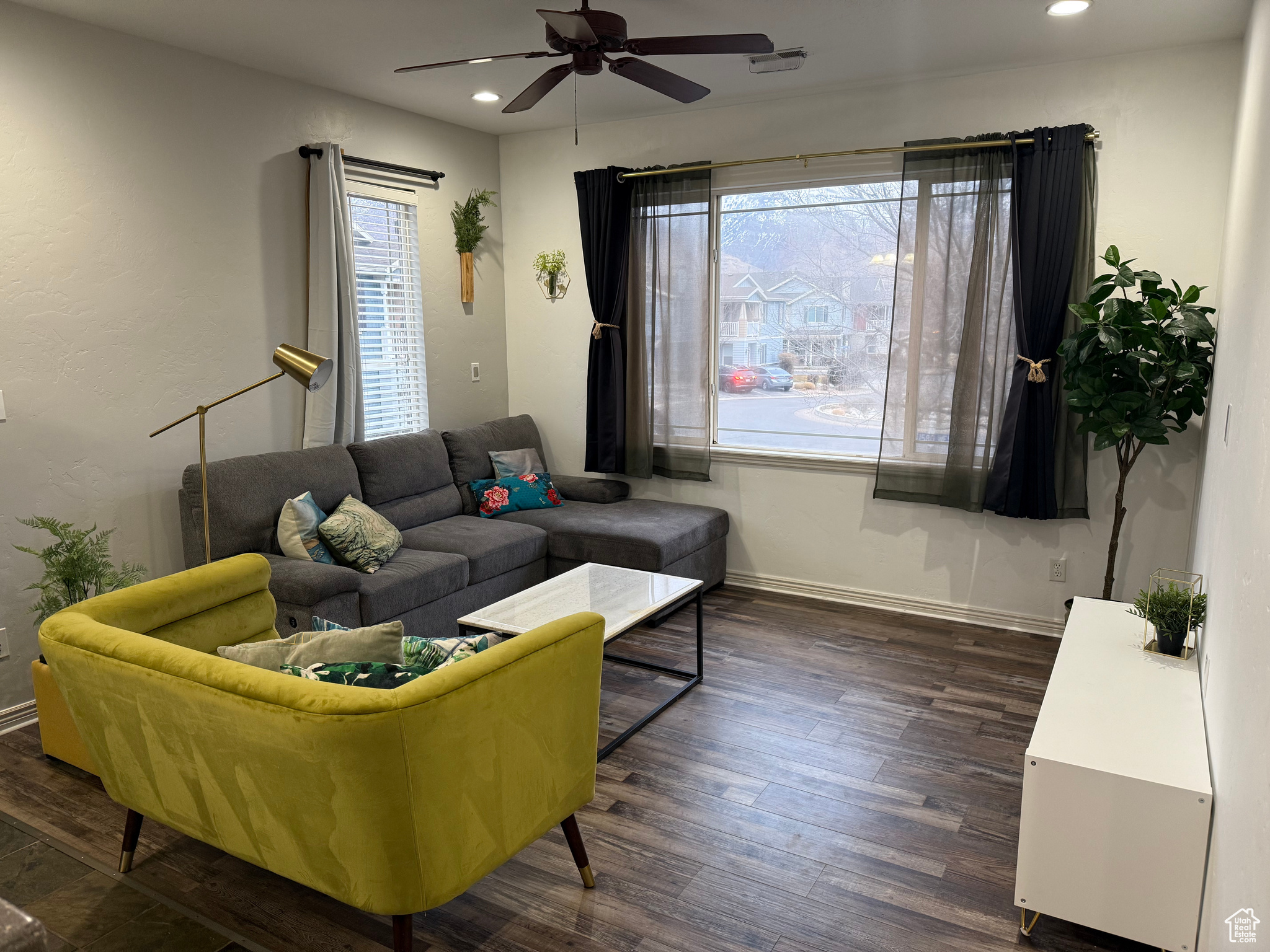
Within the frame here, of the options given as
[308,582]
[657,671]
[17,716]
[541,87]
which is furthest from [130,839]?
[541,87]

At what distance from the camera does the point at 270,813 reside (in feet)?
6.29

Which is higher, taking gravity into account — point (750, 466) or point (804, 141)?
point (804, 141)

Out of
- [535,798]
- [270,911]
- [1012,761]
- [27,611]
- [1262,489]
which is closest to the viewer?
[1262,489]

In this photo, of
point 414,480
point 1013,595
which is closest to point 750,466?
point 1013,595

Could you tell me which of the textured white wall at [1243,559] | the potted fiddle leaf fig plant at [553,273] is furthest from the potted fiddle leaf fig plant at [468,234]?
the textured white wall at [1243,559]

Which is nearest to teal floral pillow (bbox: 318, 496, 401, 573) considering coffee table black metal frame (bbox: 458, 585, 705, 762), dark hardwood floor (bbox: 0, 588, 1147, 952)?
coffee table black metal frame (bbox: 458, 585, 705, 762)

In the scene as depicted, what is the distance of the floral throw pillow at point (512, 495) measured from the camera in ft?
16.5

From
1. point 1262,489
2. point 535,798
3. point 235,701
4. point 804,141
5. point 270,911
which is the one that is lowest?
point 270,911

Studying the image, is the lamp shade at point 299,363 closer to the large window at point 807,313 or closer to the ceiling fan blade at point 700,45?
the ceiling fan blade at point 700,45

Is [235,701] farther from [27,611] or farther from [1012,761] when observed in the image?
[1012,761]

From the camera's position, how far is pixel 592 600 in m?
3.56

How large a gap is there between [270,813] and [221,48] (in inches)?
132

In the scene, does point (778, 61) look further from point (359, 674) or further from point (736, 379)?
point (359, 674)

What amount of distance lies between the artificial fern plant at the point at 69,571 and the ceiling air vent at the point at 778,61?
11.1 ft
